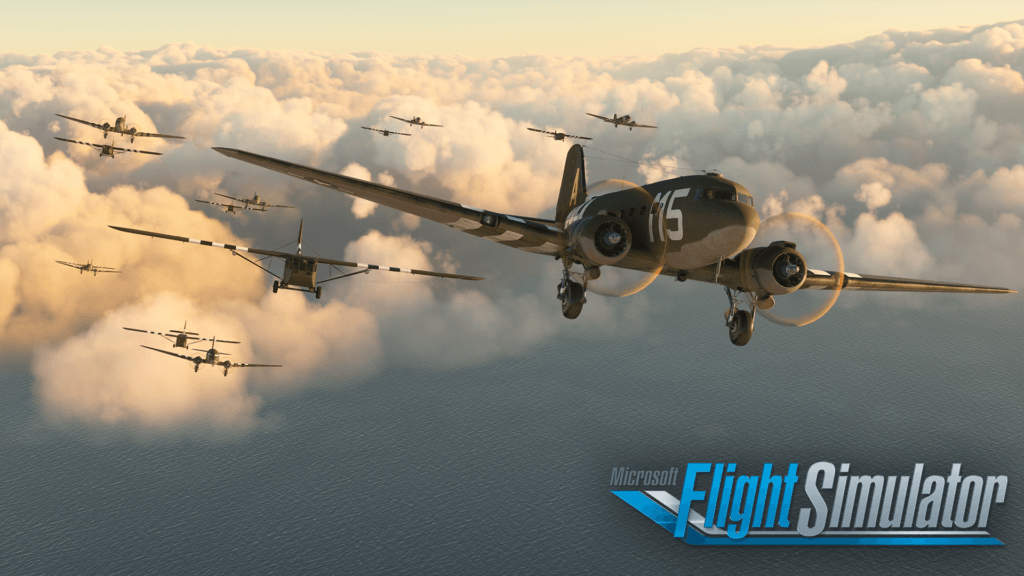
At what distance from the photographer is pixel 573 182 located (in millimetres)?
46969

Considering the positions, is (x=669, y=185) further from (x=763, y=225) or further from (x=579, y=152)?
(x=579, y=152)

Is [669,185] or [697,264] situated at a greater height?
[669,185]

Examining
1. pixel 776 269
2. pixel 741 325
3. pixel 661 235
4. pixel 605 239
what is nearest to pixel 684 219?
pixel 661 235

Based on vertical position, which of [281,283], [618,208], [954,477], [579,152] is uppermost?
[579,152]

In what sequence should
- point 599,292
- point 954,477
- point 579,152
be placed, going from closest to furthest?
point 599,292, point 579,152, point 954,477

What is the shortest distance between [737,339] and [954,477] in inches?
6570

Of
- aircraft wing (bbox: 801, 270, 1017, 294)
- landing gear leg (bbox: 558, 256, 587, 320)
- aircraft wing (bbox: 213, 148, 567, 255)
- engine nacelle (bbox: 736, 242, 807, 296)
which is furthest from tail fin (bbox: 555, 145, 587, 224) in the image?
aircraft wing (bbox: 801, 270, 1017, 294)

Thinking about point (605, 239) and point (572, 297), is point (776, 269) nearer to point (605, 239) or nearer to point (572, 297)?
point (605, 239)

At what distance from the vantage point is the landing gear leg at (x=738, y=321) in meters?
35.4

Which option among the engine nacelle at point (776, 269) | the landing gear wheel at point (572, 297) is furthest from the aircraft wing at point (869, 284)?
the landing gear wheel at point (572, 297)

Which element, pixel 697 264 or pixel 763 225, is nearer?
pixel 697 264

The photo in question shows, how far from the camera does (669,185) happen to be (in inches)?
1229

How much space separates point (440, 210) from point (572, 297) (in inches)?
343

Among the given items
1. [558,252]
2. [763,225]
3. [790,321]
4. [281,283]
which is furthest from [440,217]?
[281,283]
